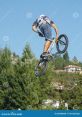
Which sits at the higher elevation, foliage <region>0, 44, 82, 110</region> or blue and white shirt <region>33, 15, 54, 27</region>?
blue and white shirt <region>33, 15, 54, 27</region>

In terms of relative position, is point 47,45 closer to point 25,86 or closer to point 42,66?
point 42,66

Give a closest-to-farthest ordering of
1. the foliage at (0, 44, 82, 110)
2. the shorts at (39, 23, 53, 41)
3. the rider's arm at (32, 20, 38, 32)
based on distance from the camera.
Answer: the rider's arm at (32, 20, 38, 32) < the shorts at (39, 23, 53, 41) < the foliage at (0, 44, 82, 110)

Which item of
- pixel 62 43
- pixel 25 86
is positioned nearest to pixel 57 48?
pixel 62 43

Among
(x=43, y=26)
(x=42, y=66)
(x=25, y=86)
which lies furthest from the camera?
(x=25, y=86)

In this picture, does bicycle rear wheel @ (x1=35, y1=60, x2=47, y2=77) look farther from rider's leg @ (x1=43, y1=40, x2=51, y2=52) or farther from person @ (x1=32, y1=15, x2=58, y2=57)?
person @ (x1=32, y1=15, x2=58, y2=57)

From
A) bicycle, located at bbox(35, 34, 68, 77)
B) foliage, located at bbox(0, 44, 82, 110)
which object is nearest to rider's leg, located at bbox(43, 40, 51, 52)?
bicycle, located at bbox(35, 34, 68, 77)

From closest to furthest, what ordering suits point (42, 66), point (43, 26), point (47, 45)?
point (43, 26), point (47, 45), point (42, 66)

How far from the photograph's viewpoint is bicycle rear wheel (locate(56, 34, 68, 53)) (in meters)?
20.6

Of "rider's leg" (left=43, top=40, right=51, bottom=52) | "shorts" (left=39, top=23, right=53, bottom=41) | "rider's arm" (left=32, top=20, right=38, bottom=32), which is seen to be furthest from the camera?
"rider's leg" (left=43, top=40, right=51, bottom=52)

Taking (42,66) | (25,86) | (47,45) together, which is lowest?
(25,86)

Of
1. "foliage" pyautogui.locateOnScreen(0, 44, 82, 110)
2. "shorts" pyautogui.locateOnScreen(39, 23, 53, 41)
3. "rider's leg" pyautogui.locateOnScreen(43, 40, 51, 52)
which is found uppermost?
"shorts" pyautogui.locateOnScreen(39, 23, 53, 41)

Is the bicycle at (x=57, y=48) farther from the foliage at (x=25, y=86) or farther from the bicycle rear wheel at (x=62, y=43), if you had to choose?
the foliage at (x=25, y=86)

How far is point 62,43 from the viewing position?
20.7 meters

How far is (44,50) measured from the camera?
20438mm
